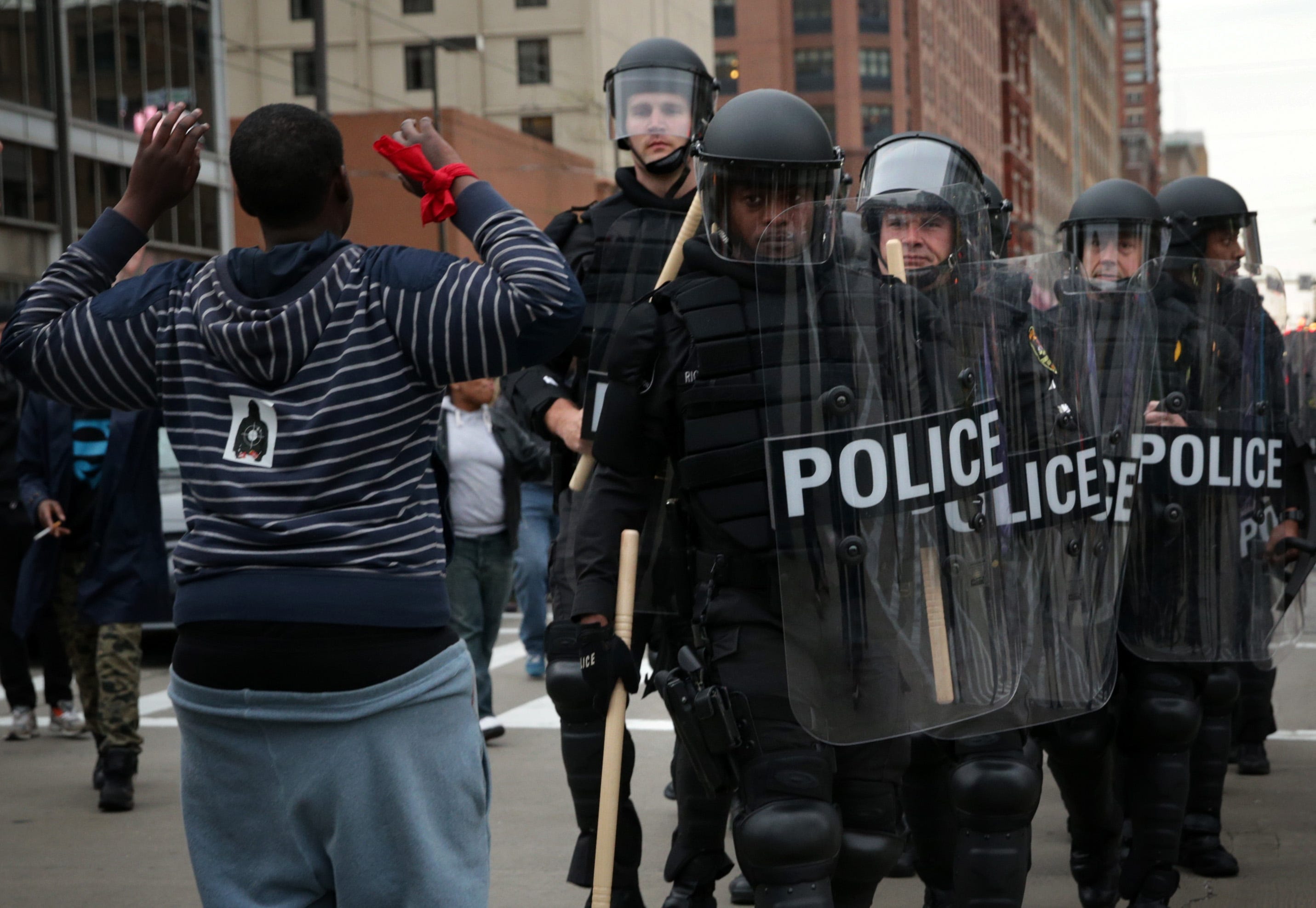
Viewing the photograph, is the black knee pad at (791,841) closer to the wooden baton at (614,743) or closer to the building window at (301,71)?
the wooden baton at (614,743)

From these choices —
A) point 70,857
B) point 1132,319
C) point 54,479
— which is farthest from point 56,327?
point 54,479

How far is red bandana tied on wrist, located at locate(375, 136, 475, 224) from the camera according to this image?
2754 mm

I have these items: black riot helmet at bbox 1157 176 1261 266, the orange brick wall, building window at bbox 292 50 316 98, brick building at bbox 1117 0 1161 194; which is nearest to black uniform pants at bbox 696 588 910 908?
black riot helmet at bbox 1157 176 1261 266

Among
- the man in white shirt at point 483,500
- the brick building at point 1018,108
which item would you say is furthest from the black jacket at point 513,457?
the brick building at point 1018,108

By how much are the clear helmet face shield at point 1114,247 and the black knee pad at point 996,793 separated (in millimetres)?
1688

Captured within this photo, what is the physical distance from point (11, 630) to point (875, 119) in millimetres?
85091

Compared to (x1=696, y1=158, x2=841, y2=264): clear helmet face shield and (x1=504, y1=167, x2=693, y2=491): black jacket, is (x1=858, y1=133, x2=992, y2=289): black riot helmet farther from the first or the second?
(x1=504, y1=167, x2=693, y2=491): black jacket

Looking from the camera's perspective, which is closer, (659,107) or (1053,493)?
(1053,493)

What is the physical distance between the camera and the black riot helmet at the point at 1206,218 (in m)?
5.54

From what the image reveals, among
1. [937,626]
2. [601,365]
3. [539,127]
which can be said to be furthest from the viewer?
[539,127]

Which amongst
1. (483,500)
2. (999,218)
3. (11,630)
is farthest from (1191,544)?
(11,630)

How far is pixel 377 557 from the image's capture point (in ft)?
8.55

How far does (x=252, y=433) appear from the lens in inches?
102

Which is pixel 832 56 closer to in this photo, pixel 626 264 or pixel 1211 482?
pixel 626 264
